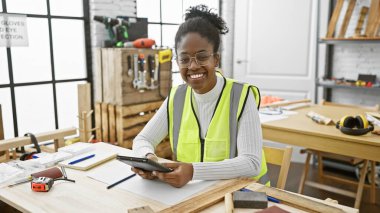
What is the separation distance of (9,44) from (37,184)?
1.86m

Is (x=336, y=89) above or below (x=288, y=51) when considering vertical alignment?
below

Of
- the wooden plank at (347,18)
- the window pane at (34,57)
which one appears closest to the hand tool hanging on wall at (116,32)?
the window pane at (34,57)

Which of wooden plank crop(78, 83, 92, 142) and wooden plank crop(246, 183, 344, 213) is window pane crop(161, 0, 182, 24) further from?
wooden plank crop(246, 183, 344, 213)

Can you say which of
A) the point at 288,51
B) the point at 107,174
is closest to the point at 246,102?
the point at 107,174

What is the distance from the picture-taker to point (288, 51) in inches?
170

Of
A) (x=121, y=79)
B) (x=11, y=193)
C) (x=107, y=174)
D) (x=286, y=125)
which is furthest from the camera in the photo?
(x=121, y=79)

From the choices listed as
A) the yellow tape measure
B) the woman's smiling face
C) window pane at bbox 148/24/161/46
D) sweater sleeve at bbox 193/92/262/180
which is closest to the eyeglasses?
the woman's smiling face

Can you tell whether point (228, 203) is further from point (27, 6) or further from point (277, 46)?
point (277, 46)

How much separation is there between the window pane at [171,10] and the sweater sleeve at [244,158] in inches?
112

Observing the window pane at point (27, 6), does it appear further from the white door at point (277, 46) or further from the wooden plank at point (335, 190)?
the wooden plank at point (335, 190)

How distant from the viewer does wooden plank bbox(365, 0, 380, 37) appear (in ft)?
12.3

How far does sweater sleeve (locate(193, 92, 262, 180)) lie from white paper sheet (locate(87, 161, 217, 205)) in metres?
0.04

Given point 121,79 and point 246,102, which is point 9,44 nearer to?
point 121,79

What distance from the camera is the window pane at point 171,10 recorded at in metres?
4.23
